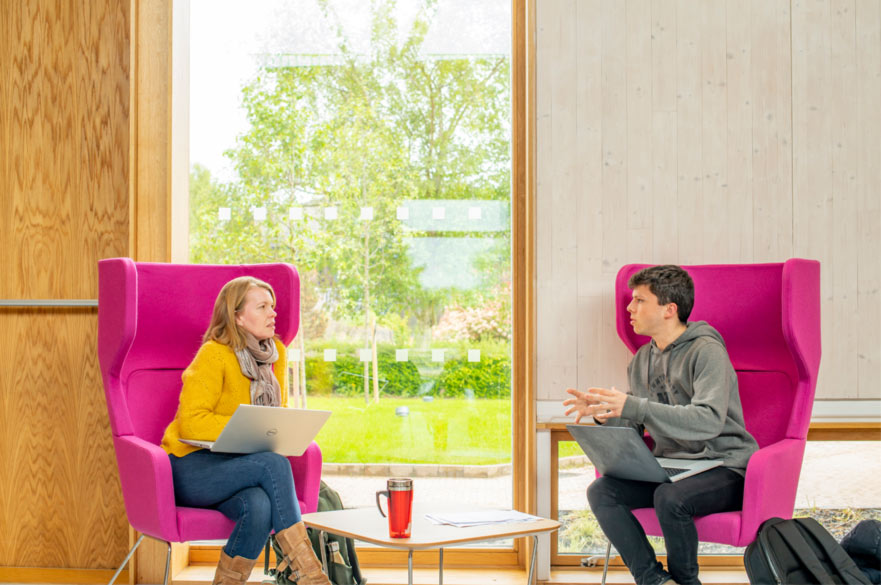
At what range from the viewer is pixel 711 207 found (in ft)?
9.98

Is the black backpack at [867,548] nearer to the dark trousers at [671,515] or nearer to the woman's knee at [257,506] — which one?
the dark trousers at [671,515]

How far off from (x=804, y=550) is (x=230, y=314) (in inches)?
67.5

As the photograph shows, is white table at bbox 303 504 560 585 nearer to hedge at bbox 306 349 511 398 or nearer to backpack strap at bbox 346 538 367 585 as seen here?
backpack strap at bbox 346 538 367 585

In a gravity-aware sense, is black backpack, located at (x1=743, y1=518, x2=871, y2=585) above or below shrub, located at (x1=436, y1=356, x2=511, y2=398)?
below

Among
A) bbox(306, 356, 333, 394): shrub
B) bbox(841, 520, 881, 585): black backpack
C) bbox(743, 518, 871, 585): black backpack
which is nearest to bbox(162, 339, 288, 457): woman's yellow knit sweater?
bbox(306, 356, 333, 394): shrub

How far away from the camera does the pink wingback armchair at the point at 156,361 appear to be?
2.30 metres

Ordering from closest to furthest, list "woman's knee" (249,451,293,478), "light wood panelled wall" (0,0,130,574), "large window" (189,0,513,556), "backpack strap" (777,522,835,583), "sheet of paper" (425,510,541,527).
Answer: "sheet of paper" (425,510,541,527), "backpack strap" (777,522,835,583), "woman's knee" (249,451,293,478), "light wood panelled wall" (0,0,130,574), "large window" (189,0,513,556)

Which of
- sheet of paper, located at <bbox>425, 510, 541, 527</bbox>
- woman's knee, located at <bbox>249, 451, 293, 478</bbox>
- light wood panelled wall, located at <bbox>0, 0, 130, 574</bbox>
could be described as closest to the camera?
sheet of paper, located at <bbox>425, 510, 541, 527</bbox>

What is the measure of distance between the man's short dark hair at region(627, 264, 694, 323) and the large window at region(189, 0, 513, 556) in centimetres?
76

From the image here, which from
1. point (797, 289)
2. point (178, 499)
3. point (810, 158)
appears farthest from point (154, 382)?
point (810, 158)

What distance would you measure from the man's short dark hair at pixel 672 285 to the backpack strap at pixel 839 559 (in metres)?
0.73

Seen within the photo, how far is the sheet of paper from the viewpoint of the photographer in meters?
1.95

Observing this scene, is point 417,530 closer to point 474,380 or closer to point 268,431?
point 268,431

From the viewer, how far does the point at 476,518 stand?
199cm
